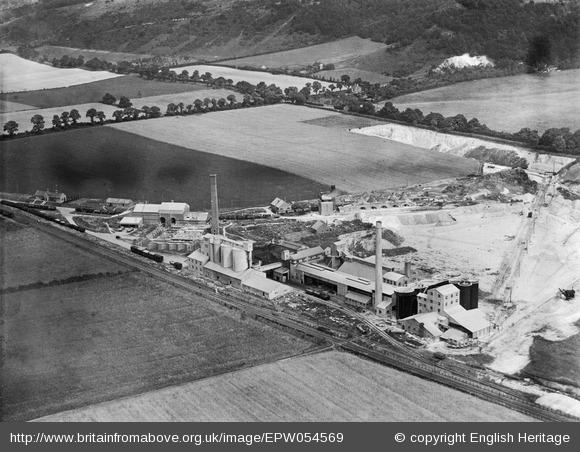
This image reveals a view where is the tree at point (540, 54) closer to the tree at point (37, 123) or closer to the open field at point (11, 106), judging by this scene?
the tree at point (37, 123)

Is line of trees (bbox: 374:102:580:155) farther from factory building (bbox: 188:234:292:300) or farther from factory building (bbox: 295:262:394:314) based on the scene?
factory building (bbox: 188:234:292:300)

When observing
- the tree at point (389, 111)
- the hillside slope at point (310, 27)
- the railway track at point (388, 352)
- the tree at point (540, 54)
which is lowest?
the railway track at point (388, 352)

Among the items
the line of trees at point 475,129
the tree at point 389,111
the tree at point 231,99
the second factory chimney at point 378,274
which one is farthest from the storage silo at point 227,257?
the tree at point 231,99

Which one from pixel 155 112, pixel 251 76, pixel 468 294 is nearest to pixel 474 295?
pixel 468 294

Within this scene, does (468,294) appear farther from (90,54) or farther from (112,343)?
(90,54)

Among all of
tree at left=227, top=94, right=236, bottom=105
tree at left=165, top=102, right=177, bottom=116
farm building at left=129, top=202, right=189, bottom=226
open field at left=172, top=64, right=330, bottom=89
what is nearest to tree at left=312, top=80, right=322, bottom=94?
open field at left=172, top=64, right=330, bottom=89
